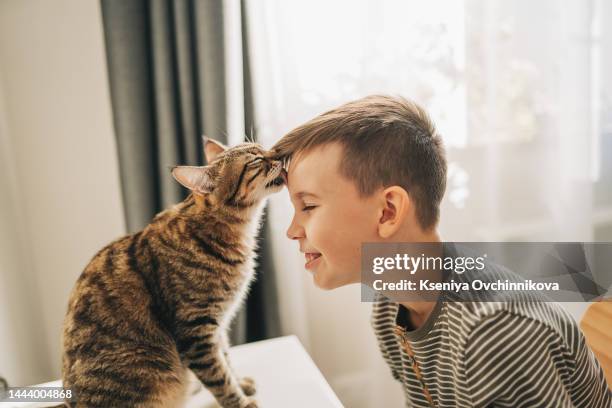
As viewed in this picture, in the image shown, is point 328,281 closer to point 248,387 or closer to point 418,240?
point 418,240

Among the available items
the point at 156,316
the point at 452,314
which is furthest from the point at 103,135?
the point at 452,314

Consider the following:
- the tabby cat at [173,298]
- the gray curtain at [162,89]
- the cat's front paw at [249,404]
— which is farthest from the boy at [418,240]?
the gray curtain at [162,89]

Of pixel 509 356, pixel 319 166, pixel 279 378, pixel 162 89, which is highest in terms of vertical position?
pixel 162 89

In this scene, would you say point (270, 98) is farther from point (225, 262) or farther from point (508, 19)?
point (508, 19)

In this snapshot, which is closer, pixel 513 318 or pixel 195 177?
pixel 513 318

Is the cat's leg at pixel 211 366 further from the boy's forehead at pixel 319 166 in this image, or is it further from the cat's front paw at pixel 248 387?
the boy's forehead at pixel 319 166

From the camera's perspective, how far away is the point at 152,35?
1.08 metres

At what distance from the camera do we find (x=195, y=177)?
0.75m

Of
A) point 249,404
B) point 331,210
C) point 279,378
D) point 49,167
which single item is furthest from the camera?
point 49,167

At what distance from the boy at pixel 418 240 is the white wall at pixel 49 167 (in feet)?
2.46

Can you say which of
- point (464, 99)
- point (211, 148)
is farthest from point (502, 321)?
point (464, 99)

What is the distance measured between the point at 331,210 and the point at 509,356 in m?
0.28

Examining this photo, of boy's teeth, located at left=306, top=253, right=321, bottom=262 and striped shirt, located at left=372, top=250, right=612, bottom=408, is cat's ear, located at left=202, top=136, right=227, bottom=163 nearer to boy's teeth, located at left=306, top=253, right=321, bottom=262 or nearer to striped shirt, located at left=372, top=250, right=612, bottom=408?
boy's teeth, located at left=306, top=253, right=321, bottom=262

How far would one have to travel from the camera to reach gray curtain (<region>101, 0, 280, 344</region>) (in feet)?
3.43
